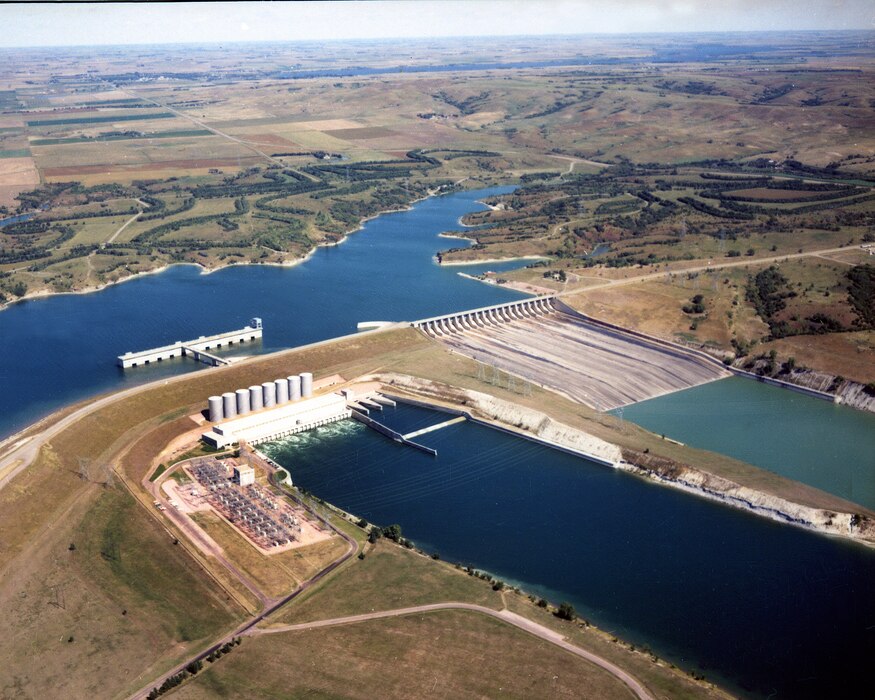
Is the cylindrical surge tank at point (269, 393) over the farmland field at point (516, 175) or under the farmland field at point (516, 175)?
under

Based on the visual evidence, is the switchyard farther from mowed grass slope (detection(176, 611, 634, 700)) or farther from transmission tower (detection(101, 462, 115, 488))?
mowed grass slope (detection(176, 611, 634, 700))

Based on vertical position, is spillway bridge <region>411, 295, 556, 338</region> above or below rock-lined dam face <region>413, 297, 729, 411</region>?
above

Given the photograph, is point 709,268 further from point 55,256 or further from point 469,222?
point 55,256

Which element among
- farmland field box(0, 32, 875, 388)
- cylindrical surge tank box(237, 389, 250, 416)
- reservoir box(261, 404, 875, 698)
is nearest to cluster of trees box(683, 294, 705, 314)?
farmland field box(0, 32, 875, 388)

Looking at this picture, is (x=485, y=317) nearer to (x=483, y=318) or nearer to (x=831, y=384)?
(x=483, y=318)

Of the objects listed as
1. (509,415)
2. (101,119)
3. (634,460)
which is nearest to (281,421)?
(509,415)

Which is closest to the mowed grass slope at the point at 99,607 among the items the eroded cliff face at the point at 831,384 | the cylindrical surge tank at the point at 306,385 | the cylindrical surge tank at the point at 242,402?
the cylindrical surge tank at the point at 242,402

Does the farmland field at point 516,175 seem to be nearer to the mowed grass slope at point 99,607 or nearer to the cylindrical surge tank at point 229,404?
the cylindrical surge tank at point 229,404
